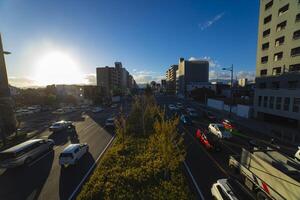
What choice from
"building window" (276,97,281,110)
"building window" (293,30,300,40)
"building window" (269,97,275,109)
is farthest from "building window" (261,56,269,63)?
"building window" (276,97,281,110)

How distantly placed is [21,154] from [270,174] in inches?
791

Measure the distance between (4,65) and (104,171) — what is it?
30.5 m

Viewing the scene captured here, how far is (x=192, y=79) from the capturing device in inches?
5012

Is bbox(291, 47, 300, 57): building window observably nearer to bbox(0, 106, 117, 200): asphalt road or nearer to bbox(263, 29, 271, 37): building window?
bbox(263, 29, 271, 37): building window

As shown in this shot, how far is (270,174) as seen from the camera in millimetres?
8875

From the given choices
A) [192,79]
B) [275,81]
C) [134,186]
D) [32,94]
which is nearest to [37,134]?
[134,186]


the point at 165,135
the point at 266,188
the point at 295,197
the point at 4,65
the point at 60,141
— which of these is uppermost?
the point at 4,65

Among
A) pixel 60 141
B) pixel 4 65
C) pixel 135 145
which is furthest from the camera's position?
pixel 4 65

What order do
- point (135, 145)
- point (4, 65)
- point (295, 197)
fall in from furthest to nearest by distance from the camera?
point (4, 65), point (135, 145), point (295, 197)

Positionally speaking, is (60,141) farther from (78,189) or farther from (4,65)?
(4,65)

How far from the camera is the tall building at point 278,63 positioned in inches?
1067

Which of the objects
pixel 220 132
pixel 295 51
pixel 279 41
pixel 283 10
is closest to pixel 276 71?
pixel 295 51

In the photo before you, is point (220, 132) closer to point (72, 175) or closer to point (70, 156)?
point (72, 175)

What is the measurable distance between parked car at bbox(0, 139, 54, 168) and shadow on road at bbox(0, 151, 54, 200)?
0.66 metres
